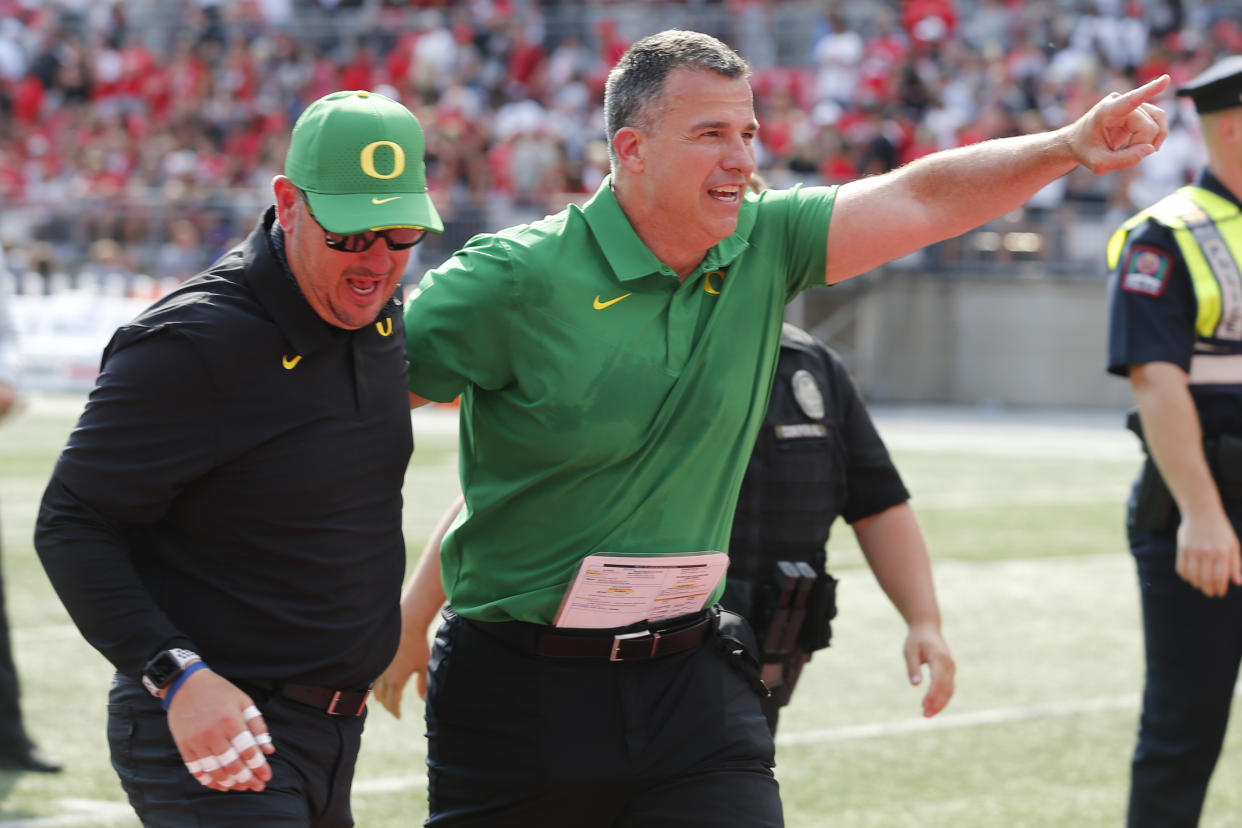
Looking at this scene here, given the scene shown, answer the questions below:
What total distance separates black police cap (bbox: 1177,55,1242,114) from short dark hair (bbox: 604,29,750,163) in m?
1.75

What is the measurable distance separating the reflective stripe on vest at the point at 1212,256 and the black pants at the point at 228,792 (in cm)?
260

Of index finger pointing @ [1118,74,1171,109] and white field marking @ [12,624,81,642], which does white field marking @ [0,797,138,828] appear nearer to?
white field marking @ [12,624,81,642]

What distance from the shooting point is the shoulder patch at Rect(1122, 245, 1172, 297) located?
4.57m

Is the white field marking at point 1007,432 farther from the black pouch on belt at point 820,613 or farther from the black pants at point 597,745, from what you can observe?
the black pants at point 597,745

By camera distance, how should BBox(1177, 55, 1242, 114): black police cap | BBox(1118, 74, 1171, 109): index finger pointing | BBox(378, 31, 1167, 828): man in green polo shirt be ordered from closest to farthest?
1. BBox(1118, 74, 1171, 109): index finger pointing
2. BBox(378, 31, 1167, 828): man in green polo shirt
3. BBox(1177, 55, 1242, 114): black police cap

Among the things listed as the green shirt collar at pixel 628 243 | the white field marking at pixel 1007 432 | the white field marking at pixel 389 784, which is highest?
the green shirt collar at pixel 628 243

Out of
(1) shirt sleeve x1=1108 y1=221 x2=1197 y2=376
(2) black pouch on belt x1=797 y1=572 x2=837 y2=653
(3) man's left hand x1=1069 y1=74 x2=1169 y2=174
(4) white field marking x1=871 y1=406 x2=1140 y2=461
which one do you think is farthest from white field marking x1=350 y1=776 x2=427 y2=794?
(4) white field marking x1=871 y1=406 x2=1140 y2=461

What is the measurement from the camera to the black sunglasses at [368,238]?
300 centimetres

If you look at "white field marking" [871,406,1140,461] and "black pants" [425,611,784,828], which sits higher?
"black pants" [425,611,784,828]

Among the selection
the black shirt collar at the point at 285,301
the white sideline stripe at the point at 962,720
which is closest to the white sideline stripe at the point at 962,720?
the white sideline stripe at the point at 962,720

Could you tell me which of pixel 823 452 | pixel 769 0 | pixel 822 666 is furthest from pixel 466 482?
pixel 769 0

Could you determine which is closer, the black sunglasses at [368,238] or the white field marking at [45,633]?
the black sunglasses at [368,238]

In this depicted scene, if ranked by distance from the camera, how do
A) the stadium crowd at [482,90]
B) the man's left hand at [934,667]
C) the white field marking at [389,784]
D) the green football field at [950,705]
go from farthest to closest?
the stadium crowd at [482,90] < the white field marking at [389,784] < the green football field at [950,705] < the man's left hand at [934,667]

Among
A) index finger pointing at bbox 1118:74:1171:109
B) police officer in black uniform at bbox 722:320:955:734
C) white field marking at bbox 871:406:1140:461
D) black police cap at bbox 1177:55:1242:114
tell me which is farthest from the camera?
white field marking at bbox 871:406:1140:461
